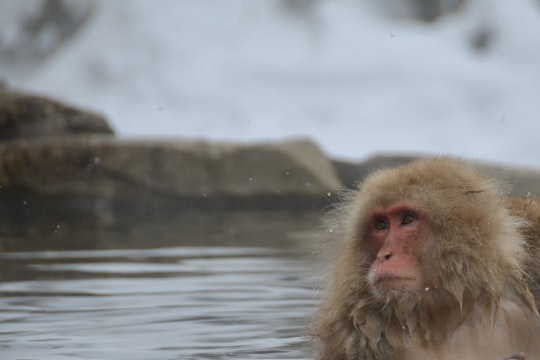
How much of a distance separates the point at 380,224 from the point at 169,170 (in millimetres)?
6353

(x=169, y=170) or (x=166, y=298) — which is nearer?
(x=166, y=298)

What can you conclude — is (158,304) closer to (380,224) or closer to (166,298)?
(166,298)

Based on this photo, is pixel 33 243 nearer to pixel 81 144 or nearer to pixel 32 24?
pixel 81 144

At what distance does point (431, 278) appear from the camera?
3668mm

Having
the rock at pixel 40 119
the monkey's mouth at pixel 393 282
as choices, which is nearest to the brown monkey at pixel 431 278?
the monkey's mouth at pixel 393 282

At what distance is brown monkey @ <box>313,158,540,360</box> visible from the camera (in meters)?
3.67

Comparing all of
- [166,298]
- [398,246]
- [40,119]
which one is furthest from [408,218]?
[40,119]

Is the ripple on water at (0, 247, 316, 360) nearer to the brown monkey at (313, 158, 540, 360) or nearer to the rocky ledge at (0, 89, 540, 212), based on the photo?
the brown monkey at (313, 158, 540, 360)

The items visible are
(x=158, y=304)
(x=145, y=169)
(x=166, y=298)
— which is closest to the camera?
(x=158, y=304)

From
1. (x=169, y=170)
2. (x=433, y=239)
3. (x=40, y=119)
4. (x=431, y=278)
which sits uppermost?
(x=40, y=119)

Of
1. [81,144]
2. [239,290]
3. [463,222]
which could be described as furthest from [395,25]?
[463,222]

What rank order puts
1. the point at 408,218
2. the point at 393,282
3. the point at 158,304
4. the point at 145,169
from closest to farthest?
the point at 393,282, the point at 408,218, the point at 158,304, the point at 145,169

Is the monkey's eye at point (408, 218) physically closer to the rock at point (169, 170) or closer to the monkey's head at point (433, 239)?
the monkey's head at point (433, 239)

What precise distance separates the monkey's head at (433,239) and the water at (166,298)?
64 cm
